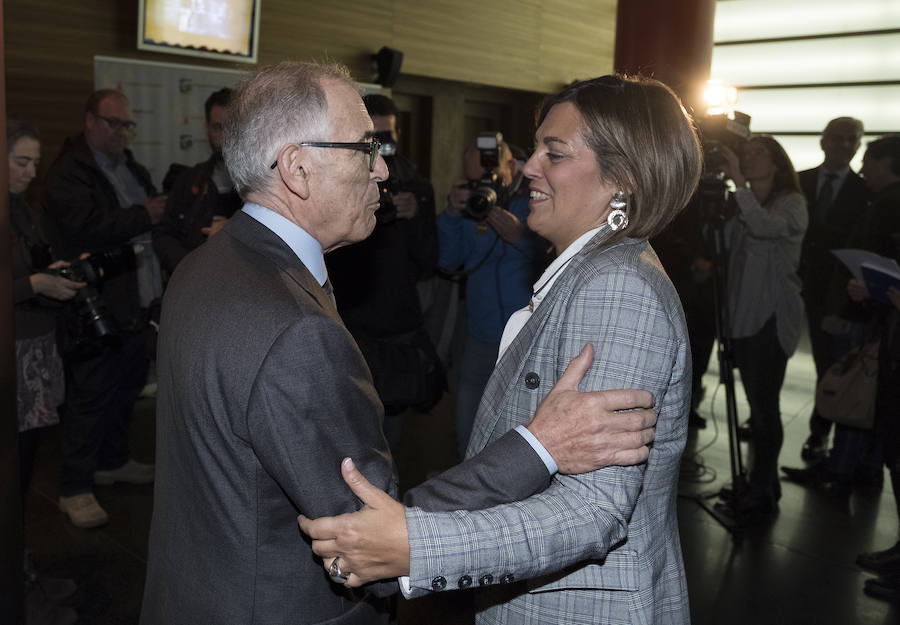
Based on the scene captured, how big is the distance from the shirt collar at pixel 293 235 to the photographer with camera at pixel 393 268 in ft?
4.94

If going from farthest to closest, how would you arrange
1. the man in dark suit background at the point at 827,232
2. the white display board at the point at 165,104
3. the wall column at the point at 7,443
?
the white display board at the point at 165,104 → the man in dark suit background at the point at 827,232 → the wall column at the point at 7,443

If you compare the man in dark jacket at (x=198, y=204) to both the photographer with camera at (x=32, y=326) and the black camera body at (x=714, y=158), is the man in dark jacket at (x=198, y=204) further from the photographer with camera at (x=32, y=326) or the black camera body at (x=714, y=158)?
the black camera body at (x=714, y=158)

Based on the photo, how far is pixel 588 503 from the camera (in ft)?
3.67

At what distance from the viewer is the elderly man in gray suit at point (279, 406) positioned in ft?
3.40

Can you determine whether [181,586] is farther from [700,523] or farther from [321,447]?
[700,523]

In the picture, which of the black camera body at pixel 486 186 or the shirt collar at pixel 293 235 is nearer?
the shirt collar at pixel 293 235

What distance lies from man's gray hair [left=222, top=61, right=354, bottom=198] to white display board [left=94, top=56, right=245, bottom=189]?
3968mm

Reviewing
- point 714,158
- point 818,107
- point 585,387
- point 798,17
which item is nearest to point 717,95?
point 714,158

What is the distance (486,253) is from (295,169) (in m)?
2.28

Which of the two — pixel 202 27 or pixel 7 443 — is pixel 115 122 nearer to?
pixel 202 27

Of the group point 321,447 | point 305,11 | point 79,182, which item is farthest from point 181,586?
point 305,11

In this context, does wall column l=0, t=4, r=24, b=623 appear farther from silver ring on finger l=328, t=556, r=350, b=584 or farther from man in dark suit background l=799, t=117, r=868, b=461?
man in dark suit background l=799, t=117, r=868, b=461

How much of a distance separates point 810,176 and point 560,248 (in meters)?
4.43

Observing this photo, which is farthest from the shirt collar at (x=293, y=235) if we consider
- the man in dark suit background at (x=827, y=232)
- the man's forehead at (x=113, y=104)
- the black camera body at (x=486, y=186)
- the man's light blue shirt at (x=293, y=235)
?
the man in dark suit background at (x=827, y=232)
